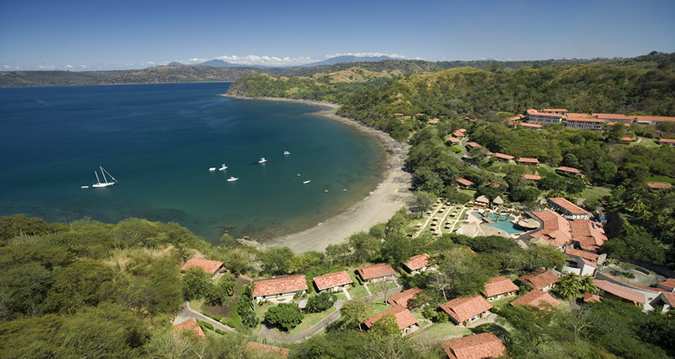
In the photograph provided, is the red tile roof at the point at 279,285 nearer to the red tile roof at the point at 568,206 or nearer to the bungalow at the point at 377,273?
the bungalow at the point at 377,273

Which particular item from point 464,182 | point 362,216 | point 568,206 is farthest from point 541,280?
point 464,182

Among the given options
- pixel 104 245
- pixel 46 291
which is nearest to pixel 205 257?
pixel 104 245

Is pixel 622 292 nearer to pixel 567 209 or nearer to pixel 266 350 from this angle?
pixel 567 209

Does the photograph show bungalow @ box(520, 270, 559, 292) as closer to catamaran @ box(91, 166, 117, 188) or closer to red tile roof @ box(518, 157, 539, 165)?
red tile roof @ box(518, 157, 539, 165)

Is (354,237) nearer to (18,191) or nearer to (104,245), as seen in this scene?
(104,245)

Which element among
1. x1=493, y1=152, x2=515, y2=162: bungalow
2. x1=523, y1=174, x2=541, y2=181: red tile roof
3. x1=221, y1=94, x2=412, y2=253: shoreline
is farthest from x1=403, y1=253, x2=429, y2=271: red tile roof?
x1=493, y1=152, x2=515, y2=162: bungalow

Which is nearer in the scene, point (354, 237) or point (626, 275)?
point (626, 275)
